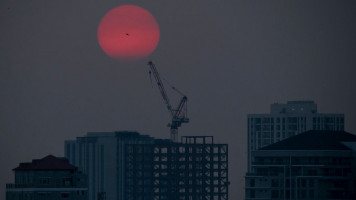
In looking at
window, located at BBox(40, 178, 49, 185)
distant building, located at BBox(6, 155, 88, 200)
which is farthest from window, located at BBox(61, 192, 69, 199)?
window, located at BBox(40, 178, 49, 185)

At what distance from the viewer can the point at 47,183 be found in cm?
A: 18762

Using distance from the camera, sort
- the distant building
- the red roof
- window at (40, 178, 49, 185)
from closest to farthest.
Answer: the distant building → window at (40, 178, 49, 185) → the red roof

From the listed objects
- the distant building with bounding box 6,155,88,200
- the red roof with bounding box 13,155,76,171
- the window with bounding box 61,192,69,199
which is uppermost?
the red roof with bounding box 13,155,76,171

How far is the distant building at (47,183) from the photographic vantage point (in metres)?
187

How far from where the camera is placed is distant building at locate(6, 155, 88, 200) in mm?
186875

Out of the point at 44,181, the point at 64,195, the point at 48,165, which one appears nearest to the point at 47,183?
the point at 44,181

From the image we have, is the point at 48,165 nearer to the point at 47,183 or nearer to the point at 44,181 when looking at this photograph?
the point at 44,181

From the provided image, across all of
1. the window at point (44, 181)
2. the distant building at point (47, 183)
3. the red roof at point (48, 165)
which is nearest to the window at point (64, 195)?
the distant building at point (47, 183)

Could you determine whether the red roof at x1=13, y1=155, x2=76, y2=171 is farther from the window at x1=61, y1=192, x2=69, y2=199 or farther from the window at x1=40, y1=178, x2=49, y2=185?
the window at x1=61, y1=192, x2=69, y2=199

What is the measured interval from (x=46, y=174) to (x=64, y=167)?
Answer: 3586 millimetres

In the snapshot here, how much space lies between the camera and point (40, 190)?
18612 cm

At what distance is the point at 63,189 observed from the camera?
18750 cm

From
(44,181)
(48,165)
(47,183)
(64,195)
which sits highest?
(48,165)

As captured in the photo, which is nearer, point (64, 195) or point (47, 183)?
point (47, 183)
